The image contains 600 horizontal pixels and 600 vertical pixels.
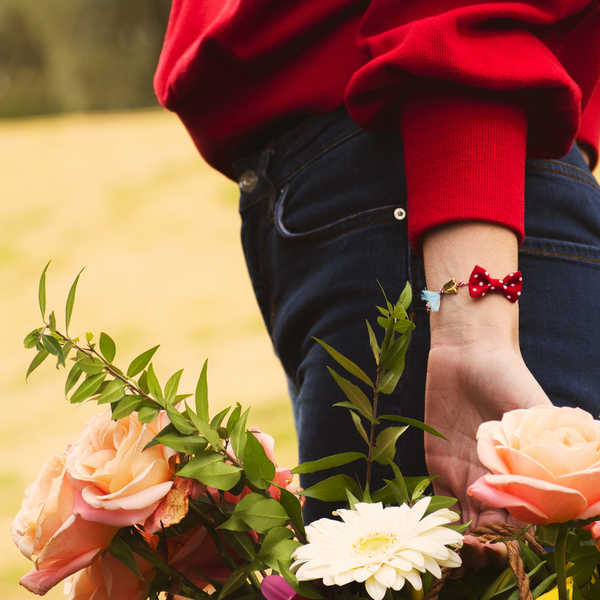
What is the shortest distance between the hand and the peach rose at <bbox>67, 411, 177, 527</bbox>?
232 millimetres

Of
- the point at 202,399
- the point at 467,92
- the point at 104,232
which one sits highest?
the point at 467,92

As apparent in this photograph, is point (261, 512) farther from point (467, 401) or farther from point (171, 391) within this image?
point (467, 401)

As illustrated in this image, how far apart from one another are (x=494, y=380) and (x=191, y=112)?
0.45 metres

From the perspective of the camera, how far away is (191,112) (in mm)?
688

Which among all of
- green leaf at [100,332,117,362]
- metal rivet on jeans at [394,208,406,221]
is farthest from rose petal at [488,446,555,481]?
metal rivet on jeans at [394,208,406,221]

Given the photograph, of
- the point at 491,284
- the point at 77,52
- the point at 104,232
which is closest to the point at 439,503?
the point at 491,284

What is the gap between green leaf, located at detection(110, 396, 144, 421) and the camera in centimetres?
31

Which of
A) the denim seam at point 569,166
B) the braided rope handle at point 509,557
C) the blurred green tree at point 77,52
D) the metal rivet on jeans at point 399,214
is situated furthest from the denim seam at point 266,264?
the blurred green tree at point 77,52

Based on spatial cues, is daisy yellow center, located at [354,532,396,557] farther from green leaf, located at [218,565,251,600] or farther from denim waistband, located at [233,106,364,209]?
denim waistband, located at [233,106,364,209]

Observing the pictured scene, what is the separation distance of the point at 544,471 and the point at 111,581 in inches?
8.7

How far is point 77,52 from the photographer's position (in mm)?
7879

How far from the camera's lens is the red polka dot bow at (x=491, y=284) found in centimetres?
47

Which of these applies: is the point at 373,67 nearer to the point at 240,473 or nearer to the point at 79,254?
the point at 240,473

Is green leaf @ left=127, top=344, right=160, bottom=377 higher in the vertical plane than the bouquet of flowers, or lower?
higher
